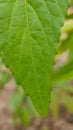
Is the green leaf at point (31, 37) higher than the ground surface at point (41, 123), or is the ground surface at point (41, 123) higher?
the ground surface at point (41, 123)

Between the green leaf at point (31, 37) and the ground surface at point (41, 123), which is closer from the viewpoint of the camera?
the green leaf at point (31, 37)

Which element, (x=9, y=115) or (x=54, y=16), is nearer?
(x=54, y=16)

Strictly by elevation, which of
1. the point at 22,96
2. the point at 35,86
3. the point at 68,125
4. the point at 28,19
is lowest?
the point at 35,86

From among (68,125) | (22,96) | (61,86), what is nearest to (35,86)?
(61,86)

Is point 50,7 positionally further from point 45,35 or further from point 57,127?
point 57,127

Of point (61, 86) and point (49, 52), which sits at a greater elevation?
point (61, 86)

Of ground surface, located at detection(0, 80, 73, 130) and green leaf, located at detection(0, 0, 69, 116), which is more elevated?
ground surface, located at detection(0, 80, 73, 130)

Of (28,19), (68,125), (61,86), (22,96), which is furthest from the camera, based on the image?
(68,125)

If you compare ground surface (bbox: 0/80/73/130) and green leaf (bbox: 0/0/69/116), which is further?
ground surface (bbox: 0/80/73/130)
